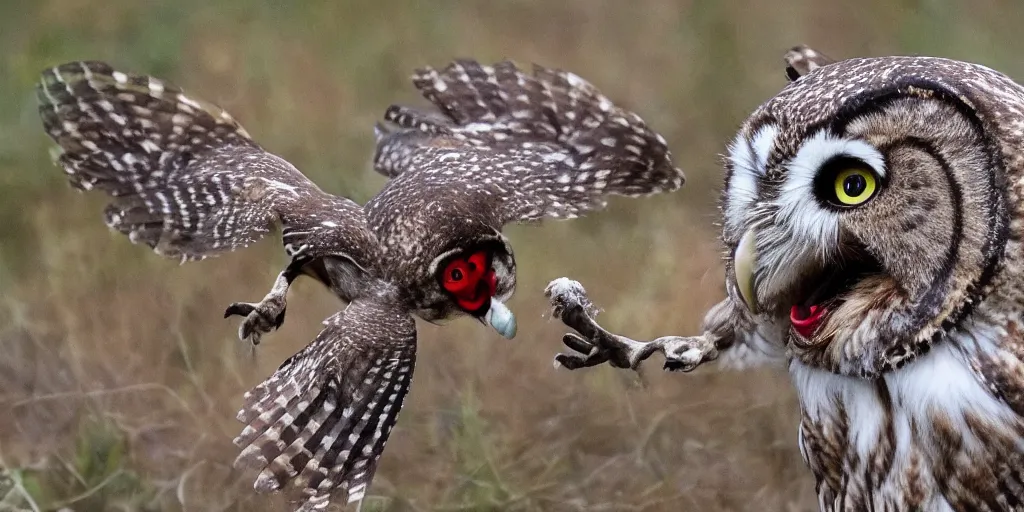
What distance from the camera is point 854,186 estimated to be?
115cm

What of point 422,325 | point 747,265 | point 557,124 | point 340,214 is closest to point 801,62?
point 557,124

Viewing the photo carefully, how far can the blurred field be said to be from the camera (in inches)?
78.7

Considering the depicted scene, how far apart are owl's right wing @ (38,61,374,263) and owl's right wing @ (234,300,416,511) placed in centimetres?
17

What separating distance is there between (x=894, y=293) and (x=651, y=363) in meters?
1.11

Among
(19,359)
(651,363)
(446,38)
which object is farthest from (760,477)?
(19,359)

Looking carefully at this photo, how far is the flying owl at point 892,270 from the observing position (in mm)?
1125

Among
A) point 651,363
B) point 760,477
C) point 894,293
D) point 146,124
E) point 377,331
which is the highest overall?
point 146,124

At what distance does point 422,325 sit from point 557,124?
27.9 inches

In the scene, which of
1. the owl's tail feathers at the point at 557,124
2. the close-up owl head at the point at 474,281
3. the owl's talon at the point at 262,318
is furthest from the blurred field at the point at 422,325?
the close-up owl head at the point at 474,281

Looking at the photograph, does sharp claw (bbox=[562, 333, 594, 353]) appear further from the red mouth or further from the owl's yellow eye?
the owl's yellow eye

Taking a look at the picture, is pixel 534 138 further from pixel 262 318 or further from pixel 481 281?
pixel 262 318

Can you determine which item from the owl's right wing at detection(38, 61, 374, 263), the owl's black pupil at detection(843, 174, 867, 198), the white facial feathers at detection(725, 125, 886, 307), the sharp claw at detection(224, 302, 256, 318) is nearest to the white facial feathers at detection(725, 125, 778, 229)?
the white facial feathers at detection(725, 125, 886, 307)

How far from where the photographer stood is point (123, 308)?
2.17m

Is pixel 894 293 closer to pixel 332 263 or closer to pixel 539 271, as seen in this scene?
pixel 332 263
